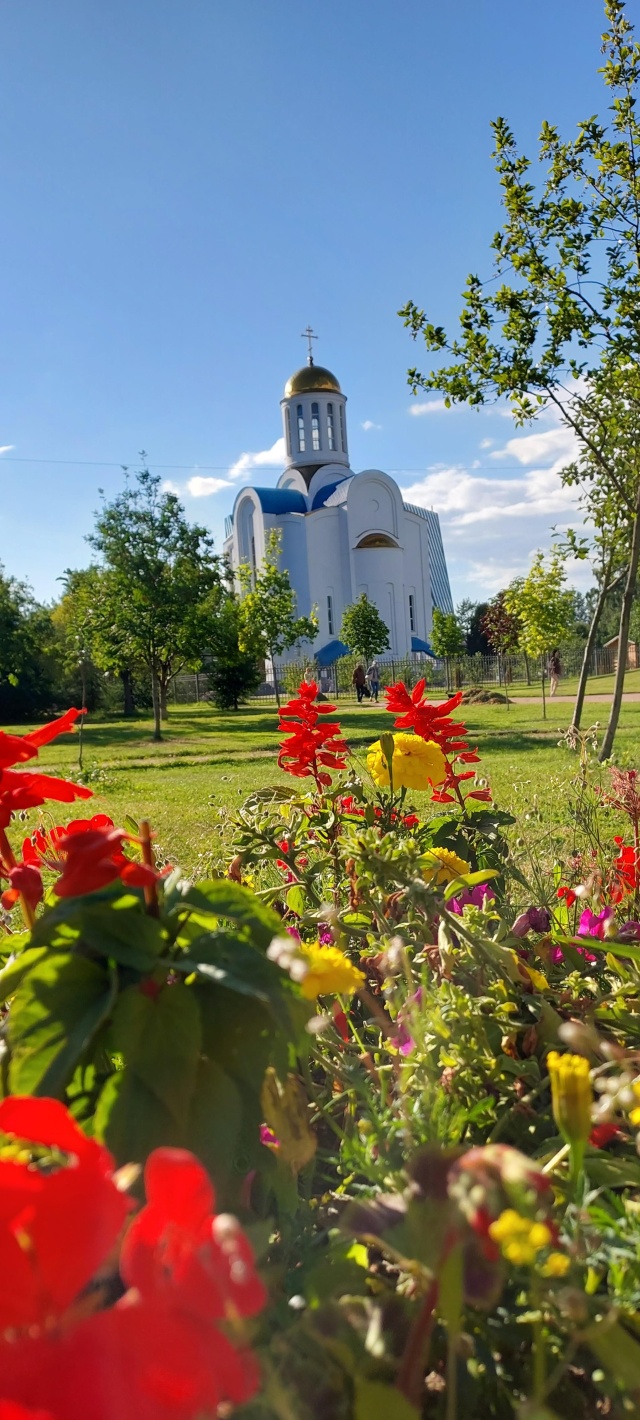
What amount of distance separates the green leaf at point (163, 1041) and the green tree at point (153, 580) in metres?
16.2

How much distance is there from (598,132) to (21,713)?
2218 centimetres

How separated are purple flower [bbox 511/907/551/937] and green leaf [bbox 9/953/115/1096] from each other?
23.7 inches

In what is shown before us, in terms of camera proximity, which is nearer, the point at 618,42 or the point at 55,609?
the point at 618,42

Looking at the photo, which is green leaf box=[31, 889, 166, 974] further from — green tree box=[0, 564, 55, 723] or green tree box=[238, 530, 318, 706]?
green tree box=[0, 564, 55, 723]

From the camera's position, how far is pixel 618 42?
17.4 feet

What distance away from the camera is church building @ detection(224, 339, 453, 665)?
3791 centimetres

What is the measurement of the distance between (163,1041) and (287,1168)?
15cm

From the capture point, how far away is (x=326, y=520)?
3788cm

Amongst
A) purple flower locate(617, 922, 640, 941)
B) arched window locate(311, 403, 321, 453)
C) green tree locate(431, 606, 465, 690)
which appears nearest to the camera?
purple flower locate(617, 922, 640, 941)

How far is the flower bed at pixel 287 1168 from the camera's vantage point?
30 centimetres

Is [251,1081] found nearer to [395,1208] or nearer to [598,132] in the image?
[395,1208]

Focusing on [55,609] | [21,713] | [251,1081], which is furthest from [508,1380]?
[55,609]

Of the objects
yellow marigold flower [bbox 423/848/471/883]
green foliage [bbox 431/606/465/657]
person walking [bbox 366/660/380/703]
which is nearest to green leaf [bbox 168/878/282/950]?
yellow marigold flower [bbox 423/848/471/883]

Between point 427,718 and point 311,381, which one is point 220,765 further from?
point 311,381
